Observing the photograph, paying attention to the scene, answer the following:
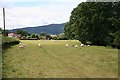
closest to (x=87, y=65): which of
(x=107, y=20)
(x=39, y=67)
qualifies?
(x=39, y=67)

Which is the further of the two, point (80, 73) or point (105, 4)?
point (105, 4)

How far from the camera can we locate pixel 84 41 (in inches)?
2470

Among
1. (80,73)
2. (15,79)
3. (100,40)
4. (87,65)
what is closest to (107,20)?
(100,40)

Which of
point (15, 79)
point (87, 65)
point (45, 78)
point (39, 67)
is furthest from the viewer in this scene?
point (87, 65)

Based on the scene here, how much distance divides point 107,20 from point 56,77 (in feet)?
130

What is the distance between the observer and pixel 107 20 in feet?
187

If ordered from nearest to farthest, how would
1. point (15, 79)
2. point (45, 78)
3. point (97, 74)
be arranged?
1. point (15, 79)
2. point (45, 78)
3. point (97, 74)

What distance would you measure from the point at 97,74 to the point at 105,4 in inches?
1603

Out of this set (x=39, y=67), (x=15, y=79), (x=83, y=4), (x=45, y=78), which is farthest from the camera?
(x=83, y=4)

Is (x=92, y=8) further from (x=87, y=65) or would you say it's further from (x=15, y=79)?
(x=15, y=79)

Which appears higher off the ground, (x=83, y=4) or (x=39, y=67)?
(x=83, y=4)

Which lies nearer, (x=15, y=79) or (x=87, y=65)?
(x=15, y=79)

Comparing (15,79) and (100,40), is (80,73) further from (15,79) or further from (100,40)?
(100,40)

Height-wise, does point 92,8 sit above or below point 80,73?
above
